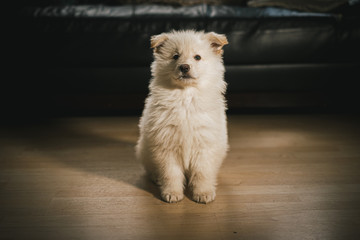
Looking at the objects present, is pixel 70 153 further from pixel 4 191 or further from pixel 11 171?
pixel 4 191

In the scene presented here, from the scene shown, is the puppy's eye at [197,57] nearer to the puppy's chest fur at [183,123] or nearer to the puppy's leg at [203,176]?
the puppy's chest fur at [183,123]

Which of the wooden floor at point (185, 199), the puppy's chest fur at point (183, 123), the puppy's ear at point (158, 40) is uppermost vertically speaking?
the puppy's ear at point (158, 40)

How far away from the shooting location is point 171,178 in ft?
5.18

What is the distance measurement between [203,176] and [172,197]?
17 centimetres

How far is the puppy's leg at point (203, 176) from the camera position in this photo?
156 cm

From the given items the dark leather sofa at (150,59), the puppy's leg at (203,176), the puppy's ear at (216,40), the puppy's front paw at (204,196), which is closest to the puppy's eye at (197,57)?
the puppy's ear at (216,40)

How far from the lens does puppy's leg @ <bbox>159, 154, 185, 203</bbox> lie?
1.56 m

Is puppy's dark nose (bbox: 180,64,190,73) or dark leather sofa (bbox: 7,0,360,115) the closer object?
puppy's dark nose (bbox: 180,64,190,73)

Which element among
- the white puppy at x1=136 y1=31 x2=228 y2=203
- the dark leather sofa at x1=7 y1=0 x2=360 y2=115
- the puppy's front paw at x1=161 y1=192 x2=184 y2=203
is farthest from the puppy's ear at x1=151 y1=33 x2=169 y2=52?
the dark leather sofa at x1=7 y1=0 x2=360 y2=115

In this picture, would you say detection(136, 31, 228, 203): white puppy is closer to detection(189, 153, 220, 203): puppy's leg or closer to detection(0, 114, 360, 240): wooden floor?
detection(189, 153, 220, 203): puppy's leg

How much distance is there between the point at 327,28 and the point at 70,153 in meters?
2.07

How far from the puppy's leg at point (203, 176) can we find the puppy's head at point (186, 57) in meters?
0.36

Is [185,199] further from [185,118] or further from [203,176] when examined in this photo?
[185,118]

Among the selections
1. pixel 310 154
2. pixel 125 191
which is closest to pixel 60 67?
pixel 125 191
